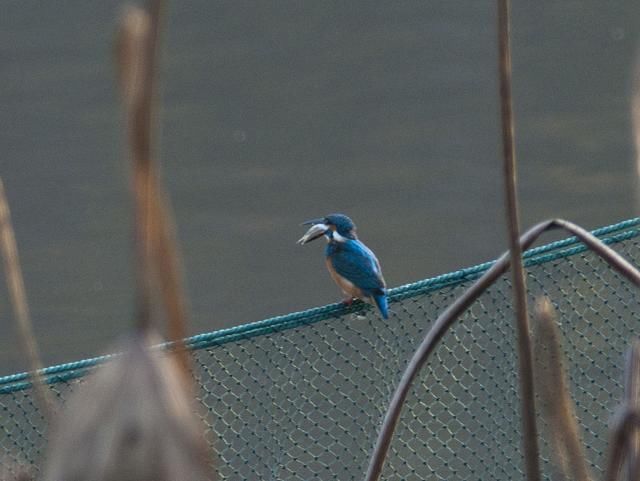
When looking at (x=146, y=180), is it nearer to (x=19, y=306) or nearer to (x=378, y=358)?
(x=19, y=306)

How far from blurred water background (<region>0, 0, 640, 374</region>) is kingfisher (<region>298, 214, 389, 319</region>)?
4.69ft

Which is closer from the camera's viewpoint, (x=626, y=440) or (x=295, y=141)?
(x=626, y=440)

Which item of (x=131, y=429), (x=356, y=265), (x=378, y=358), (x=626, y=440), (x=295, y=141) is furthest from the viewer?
(x=295, y=141)

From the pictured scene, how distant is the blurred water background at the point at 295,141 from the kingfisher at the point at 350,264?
1.43 metres

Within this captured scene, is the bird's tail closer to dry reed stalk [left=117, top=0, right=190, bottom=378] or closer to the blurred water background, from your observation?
the blurred water background

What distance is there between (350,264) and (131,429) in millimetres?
3928

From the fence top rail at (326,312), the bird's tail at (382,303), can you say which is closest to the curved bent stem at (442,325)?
the fence top rail at (326,312)

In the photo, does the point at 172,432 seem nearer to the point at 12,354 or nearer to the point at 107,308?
the point at 12,354

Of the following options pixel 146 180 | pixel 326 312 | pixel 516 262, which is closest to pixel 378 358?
pixel 326 312

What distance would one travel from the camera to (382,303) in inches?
142

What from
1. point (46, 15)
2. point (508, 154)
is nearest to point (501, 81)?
point (508, 154)

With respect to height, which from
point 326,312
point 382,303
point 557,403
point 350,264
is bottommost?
point 350,264

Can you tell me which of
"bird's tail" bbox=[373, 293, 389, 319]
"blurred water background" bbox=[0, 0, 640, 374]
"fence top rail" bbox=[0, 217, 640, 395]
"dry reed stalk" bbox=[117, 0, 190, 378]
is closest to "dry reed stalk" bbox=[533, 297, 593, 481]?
"dry reed stalk" bbox=[117, 0, 190, 378]

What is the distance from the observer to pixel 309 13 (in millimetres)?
10016
